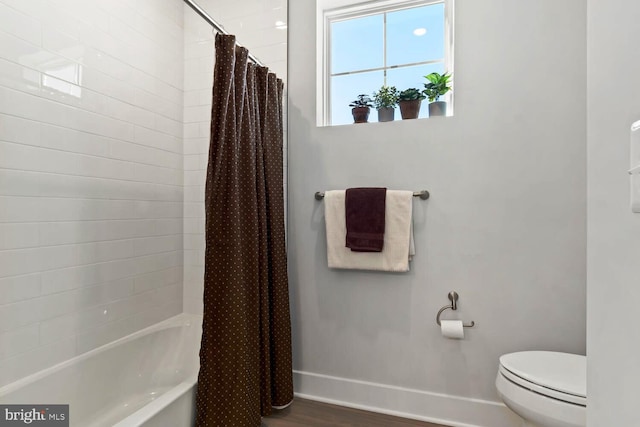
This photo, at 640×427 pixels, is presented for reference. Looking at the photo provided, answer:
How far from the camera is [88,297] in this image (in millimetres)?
1746

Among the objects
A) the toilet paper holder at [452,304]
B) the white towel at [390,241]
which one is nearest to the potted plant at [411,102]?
the white towel at [390,241]

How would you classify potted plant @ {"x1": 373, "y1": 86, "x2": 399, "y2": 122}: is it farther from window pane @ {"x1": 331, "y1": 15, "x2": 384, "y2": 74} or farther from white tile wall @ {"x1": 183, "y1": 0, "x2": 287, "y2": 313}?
white tile wall @ {"x1": 183, "y1": 0, "x2": 287, "y2": 313}

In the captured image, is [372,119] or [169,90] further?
[169,90]

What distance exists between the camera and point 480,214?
184cm

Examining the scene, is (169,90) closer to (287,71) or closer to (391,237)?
(287,71)

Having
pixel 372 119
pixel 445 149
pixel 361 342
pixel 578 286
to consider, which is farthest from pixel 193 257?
pixel 578 286

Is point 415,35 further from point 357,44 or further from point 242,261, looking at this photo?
point 242,261

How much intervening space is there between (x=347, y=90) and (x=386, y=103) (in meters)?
0.32

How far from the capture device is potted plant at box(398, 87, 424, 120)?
1.99 metres

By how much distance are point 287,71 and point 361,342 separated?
1.71 m

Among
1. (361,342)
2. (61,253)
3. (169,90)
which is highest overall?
(169,90)

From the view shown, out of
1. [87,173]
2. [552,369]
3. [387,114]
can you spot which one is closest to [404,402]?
[552,369]

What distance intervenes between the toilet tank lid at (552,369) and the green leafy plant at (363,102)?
1.50 metres

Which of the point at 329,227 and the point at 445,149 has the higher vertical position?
the point at 445,149
